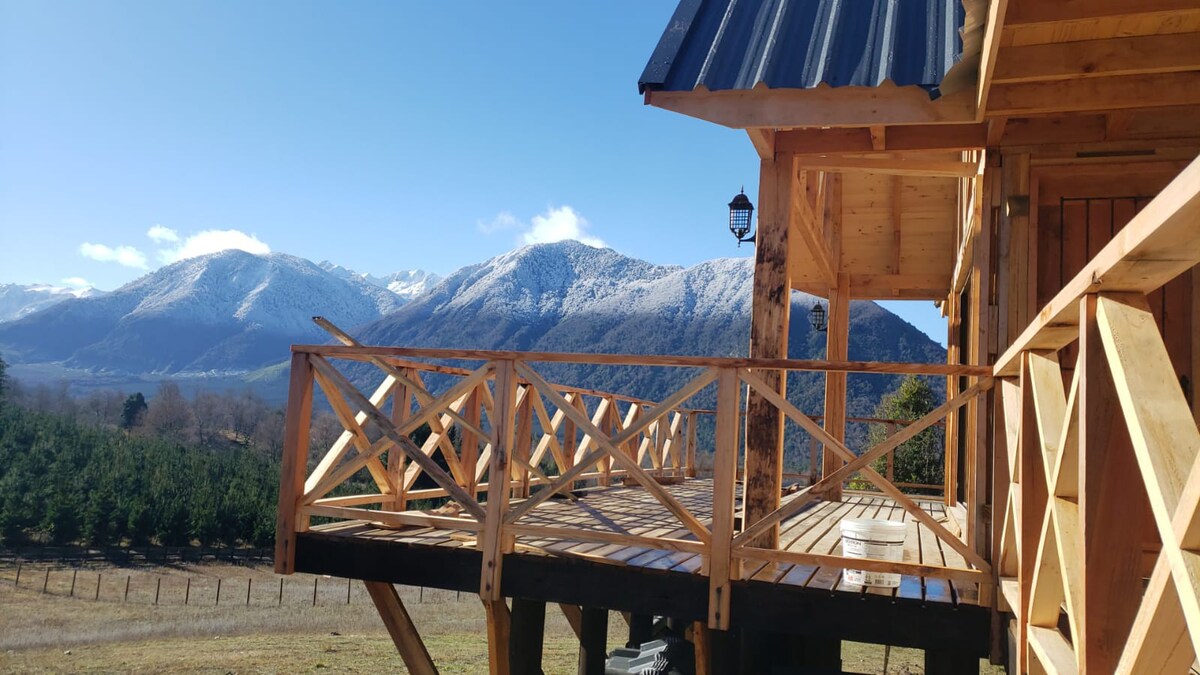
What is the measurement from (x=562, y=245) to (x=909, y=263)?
159m

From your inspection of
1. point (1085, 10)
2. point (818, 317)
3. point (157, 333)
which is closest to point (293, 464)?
point (1085, 10)

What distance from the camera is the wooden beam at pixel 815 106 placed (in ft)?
13.3

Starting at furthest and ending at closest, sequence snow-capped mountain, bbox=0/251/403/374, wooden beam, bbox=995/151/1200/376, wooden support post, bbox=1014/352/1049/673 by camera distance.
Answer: snow-capped mountain, bbox=0/251/403/374, wooden support post, bbox=1014/352/1049/673, wooden beam, bbox=995/151/1200/376

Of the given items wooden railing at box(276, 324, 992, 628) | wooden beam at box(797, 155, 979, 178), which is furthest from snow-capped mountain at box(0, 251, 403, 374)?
wooden beam at box(797, 155, 979, 178)

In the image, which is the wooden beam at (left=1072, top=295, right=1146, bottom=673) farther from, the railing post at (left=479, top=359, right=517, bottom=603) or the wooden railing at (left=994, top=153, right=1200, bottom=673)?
the railing post at (left=479, top=359, right=517, bottom=603)

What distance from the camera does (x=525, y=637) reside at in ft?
17.5

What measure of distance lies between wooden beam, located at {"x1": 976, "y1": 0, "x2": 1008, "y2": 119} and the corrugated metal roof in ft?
1.00

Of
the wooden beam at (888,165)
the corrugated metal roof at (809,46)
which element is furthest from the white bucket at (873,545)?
the wooden beam at (888,165)

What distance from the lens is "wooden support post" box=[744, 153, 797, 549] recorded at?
14.6ft

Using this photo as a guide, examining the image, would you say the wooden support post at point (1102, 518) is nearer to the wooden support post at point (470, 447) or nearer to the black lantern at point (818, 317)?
the wooden support post at point (470, 447)

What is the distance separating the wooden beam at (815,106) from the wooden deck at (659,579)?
2062mm

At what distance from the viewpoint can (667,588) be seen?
3906 millimetres

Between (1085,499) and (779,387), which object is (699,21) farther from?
(1085,499)

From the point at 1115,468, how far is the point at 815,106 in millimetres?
2902
